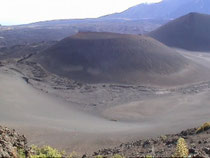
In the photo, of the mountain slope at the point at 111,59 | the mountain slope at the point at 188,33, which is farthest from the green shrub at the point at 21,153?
the mountain slope at the point at 188,33

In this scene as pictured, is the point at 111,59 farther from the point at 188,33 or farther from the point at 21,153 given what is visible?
the point at 188,33

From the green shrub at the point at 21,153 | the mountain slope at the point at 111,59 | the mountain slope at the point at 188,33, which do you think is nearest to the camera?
the green shrub at the point at 21,153

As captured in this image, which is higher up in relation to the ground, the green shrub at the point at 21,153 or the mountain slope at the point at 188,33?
the mountain slope at the point at 188,33

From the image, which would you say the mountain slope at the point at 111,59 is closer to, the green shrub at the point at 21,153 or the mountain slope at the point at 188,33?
the mountain slope at the point at 188,33

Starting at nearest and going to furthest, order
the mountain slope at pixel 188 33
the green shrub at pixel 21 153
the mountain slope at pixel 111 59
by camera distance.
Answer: the green shrub at pixel 21 153 < the mountain slope at pixel 111 59 < the mountain slope at pixel 188 33

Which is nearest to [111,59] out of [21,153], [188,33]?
[21,153]

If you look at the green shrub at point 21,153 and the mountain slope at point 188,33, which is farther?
the mountain slope at point 188,33

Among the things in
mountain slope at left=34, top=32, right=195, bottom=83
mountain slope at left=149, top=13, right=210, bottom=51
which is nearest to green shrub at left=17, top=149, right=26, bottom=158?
mountain slope at left=34, top=32, right=195, bottom=83
